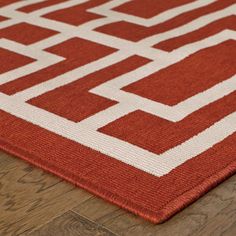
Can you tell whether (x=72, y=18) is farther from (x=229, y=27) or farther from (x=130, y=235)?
(x=130, y=235)

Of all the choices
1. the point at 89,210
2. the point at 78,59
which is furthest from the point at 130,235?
the point at 78,59

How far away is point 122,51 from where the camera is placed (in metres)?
1.38

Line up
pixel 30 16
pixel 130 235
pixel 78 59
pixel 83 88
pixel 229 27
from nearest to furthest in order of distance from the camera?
1. pixel 130 235
2. pixel 83 88
3. pixel 78 59
4. pixel 229 27
5. pixel 30 16

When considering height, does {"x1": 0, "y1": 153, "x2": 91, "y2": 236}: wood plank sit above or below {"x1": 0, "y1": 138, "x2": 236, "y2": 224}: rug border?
below

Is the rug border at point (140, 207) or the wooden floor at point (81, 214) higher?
the rug border at point (140, 207)

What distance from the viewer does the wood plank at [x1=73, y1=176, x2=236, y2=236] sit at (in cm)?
83

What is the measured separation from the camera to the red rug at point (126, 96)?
933 millimetres

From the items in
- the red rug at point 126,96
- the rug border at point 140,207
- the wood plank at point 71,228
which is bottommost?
the wood plank at point 71,228

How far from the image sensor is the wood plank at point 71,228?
2.75 ft

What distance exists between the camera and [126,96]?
117 centimetres

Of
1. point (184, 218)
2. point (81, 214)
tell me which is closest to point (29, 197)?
point (81, 214)

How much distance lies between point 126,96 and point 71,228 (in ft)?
1.25

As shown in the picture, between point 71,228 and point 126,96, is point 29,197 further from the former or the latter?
point 126,96

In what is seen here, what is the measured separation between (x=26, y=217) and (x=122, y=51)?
23.5 inches
